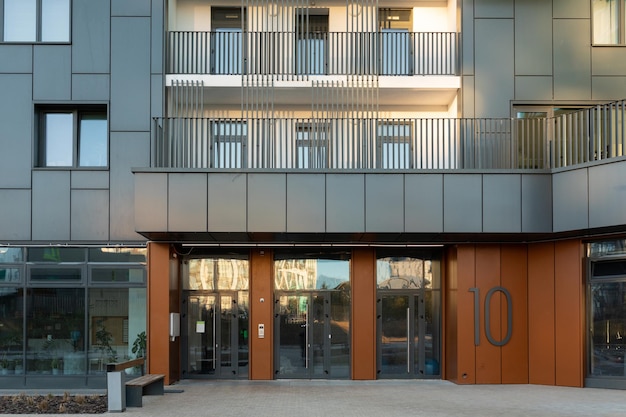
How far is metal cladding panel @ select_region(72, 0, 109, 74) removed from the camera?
16922 millimetres

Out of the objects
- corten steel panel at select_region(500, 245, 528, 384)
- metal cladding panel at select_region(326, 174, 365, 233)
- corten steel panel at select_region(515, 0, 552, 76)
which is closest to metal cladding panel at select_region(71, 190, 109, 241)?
metal cladding panel at select_region(326, 174, 365, 233)

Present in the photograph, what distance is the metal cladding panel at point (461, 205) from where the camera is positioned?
1552 centimetres

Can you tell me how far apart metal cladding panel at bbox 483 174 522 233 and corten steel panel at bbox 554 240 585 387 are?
5.32 feet

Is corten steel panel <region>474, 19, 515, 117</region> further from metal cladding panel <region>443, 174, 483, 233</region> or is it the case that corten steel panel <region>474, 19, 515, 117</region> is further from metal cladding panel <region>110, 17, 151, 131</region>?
metal cladding panel <region>110, 17, 151, 131</region>

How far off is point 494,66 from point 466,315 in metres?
6.17

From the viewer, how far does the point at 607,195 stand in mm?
14281

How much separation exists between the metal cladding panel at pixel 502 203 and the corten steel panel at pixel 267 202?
452cm

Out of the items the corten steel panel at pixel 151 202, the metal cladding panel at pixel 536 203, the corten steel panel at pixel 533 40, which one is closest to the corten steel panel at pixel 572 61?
the corten steel panel at pixel 533 40

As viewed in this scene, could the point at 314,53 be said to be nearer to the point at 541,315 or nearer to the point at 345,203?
the point at 345,203

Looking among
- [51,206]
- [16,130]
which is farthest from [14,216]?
[16,130]

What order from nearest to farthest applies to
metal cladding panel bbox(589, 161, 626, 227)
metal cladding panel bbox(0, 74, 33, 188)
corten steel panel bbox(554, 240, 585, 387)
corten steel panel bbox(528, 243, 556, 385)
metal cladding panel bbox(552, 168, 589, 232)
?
metal cladding panel bbox(589, 161, 626, 227) < metal cladding panel bbox(552, 168, 589, 232) < corten steel panel bbox(554, 240, 585, 387) < corten steel panel bbox(528, 243, 556, 385) < metal cladding panel bbox(0, 74, 33, 188)

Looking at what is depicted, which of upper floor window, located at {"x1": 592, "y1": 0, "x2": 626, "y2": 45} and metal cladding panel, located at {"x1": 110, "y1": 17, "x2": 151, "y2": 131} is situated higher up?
upper floor window, located at {"x1": 592, "y1": 0, "x2": 626, "y2": 45}

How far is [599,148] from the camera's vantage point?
15.2 m

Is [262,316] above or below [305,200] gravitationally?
below
